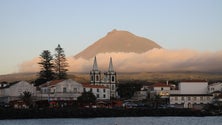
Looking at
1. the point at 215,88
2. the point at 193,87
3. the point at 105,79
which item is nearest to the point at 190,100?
the point at 193,87

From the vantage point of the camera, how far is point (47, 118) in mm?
89875

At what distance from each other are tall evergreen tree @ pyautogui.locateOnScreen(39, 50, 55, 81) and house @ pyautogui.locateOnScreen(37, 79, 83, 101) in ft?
51.9

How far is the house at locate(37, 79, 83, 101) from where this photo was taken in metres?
112

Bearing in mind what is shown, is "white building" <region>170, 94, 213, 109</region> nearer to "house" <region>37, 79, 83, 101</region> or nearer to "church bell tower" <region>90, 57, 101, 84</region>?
"house" <region>37, 79, 83, 101</region>

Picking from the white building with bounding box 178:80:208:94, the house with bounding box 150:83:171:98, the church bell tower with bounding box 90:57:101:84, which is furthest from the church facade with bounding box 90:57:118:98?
the white building with bounding box 178:80:208:94

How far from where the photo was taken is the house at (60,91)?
366 ft

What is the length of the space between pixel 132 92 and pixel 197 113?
56457mm

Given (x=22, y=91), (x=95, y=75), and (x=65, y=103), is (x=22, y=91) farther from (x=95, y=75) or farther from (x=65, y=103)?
(x=95, y=75)

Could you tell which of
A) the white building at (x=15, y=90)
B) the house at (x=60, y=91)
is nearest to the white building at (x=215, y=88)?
the house at (x=60, y=91)

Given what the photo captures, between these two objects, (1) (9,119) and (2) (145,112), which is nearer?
(1) (9,119)

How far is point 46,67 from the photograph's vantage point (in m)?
131

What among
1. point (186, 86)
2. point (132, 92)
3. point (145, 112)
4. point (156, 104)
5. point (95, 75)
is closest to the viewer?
point (145, 112)

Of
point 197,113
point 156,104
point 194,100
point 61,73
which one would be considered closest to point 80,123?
point 197,113

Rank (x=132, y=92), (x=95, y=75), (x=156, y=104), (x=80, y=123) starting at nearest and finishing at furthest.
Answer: (x=80, y=123)
(x=156, y=104)
(x=95, y=75)
(x=132, y=92)
